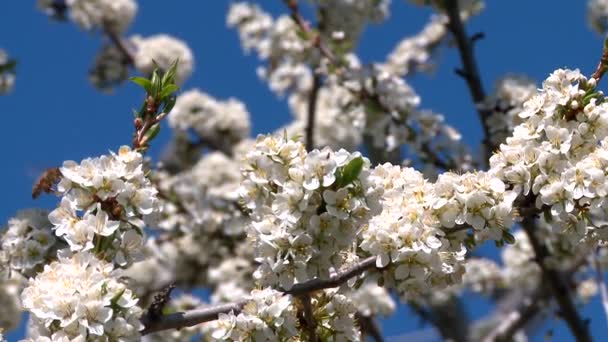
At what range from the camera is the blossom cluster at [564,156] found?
269cm

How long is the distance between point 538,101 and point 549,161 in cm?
25

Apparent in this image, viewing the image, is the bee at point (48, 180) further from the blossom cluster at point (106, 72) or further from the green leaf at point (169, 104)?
the blossom cluster at point (106, 72)

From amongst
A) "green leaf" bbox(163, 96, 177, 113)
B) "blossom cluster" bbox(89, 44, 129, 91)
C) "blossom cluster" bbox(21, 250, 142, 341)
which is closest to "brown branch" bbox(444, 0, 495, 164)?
"green leaf" bbox(163, 96, 177, 113)

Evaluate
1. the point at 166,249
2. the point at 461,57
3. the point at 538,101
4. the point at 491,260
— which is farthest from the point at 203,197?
the point at 538,101

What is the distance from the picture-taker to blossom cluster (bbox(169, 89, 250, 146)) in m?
9.00

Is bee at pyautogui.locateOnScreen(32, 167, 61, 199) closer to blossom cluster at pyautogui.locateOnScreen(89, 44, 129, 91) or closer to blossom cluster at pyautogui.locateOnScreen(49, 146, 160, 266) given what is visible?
blossom cluster at pyautogui.locateOnScreen(49, 146, 160, 266)

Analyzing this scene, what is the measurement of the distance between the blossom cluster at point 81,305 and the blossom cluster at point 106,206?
17cm

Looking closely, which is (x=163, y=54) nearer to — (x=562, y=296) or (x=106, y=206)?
(x=562, y=296)

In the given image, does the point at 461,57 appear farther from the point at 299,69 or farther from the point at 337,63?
the point at 299,69

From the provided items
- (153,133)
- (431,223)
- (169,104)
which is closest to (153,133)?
(153,133)

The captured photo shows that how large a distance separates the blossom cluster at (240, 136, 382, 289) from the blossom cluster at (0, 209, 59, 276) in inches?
44.1

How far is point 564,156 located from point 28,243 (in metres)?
2.03

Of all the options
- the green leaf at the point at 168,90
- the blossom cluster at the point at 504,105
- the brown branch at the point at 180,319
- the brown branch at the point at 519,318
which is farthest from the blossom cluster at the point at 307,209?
the brown branch at the point at 519,318

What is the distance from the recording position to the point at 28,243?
3.48m
